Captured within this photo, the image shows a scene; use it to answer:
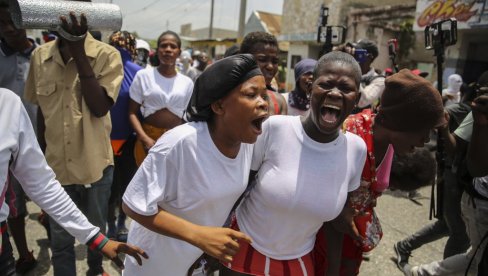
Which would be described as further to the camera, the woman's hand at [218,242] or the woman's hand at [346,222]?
the woman's hand at [346,222]

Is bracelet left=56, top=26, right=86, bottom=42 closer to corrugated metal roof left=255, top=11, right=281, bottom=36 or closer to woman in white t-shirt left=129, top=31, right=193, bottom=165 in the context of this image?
woman in white t-shirt left=129, top=31, right=193, bottom=165

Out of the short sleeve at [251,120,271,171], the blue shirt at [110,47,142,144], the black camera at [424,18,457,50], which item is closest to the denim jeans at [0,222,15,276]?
the short sleeve at [251,120,271,171]

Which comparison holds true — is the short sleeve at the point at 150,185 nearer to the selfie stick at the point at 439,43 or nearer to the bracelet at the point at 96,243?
the bracelet at the point at 96,243

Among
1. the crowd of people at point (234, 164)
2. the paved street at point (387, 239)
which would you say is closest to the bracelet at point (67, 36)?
the crowd of people at point (234, 164)

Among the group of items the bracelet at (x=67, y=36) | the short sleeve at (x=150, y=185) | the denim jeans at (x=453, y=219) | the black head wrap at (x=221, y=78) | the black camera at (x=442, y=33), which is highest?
the black camera at (x=442, y=33)

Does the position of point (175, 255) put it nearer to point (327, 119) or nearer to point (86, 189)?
point (327, 119)

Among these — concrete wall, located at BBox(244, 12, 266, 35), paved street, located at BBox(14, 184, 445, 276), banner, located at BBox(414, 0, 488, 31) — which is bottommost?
paved street, located at BBox(14, 184, 445, 276)

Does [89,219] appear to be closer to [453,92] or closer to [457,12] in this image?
[453,92]

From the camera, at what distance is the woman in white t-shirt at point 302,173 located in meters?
1.53

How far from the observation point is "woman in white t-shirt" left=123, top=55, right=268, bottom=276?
136cm

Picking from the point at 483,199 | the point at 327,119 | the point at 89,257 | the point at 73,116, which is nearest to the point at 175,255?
the point at 327,119

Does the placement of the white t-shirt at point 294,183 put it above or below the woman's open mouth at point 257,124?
below

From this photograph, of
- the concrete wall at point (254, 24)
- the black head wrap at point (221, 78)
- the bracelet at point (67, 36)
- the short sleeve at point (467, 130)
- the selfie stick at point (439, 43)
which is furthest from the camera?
the concrete wall at point (254, 24)

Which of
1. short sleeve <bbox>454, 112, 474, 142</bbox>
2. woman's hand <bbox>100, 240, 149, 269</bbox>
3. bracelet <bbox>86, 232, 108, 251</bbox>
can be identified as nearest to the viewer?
woman's hand <bbox>100, 240, 149, 269</bbox>
